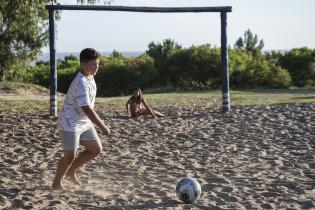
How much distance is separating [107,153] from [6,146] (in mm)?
1733

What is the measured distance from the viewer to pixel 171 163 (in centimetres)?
820

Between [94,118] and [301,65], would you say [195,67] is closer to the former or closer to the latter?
[301,65]

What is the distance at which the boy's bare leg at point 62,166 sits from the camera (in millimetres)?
6316

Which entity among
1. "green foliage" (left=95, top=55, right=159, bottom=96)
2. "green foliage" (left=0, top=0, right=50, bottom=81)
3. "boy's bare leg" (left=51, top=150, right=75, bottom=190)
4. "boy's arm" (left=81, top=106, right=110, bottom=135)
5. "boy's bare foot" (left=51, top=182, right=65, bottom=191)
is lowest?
"boy's bare foot" (left=51, top=182, right=65, bottom=191)

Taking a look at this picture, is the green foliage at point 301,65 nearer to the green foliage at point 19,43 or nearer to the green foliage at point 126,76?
the green foliage at point 126,76

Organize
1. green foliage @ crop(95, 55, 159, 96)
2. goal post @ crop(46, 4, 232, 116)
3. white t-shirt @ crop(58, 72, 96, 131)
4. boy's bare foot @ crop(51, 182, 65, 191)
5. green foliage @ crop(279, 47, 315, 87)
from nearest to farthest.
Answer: white t-shirt @ crop(58, 72, 96, 131)
boy's bare foot @ crop(51, 182, 65, 191)
goal post @ crop(46, 4, 232, 116)
green foliage @ crop(95, 55, 159, 96)
green foliage @ crop(279, 47, 315, 87)

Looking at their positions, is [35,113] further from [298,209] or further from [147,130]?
[298,209]

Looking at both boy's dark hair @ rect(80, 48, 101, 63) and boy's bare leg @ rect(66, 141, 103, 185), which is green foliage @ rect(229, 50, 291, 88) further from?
boy's dark hair @ rect(80, 48, 101, 63)

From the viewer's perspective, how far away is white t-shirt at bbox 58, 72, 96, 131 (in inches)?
241

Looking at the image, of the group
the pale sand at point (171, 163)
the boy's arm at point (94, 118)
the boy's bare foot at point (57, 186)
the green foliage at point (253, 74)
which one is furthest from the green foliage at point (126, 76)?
the boy's arm at point (94, 118)

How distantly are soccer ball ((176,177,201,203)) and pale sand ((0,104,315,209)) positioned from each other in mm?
99

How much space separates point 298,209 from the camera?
5.84 metres

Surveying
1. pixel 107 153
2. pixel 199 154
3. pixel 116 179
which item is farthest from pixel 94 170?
pixel 199 154

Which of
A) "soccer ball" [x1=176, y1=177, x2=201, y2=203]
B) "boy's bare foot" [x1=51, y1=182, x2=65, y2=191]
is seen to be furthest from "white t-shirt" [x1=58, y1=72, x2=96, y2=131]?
"soccer ball" [x1=176, y1=177, x2=201, y2=203]
